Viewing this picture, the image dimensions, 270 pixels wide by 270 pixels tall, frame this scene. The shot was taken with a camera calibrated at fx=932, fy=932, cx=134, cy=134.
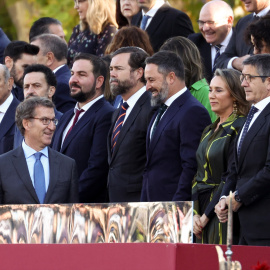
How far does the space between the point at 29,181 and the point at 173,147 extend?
4.45 feet

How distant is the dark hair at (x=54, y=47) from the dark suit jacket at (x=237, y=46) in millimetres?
2444

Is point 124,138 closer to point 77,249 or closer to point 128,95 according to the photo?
point 128,95

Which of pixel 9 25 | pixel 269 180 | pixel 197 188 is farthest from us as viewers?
pixel 9 25

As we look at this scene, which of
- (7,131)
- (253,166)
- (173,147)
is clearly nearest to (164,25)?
(7,131)

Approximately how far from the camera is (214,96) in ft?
27.4

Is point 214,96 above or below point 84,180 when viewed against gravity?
above

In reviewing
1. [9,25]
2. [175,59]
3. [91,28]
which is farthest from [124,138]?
[9,25]

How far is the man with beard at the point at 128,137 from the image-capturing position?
9.00 meters

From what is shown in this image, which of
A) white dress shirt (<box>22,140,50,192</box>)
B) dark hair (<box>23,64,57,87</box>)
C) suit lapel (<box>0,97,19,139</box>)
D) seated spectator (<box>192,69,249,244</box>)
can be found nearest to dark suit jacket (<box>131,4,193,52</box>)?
dark hair (<box>23,64,57,87</box>)

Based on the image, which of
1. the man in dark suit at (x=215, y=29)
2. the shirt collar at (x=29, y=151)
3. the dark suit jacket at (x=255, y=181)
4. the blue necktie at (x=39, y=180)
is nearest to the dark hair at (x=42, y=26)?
the man in dark suit at (x=215, y=29)

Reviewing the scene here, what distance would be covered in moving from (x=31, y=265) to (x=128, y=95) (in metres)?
3.77

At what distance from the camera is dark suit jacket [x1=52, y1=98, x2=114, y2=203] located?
9.38m

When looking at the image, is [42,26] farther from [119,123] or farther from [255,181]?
[255,181]

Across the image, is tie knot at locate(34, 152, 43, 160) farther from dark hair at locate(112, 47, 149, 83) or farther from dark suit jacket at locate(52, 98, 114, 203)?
dark hair at locate(112, 47, 149, 83)
